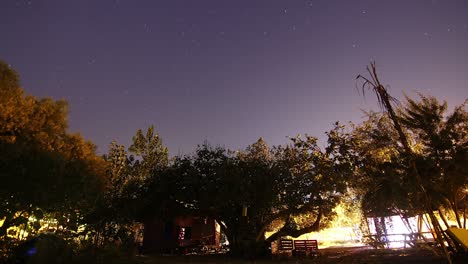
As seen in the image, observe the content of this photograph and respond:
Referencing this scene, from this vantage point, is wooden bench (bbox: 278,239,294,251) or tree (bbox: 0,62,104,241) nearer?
tree (bbox: 0,62,104,241)

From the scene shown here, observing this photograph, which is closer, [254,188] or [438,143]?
[438,143]

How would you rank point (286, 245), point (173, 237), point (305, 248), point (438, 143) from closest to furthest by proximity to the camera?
point (438, 143), point (305, 248), point (286, 245), point (173, 237)

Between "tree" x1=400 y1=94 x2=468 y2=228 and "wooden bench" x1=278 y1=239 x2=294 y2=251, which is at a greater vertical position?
"tree" x1=400 y1=94 x2=468 y2=228

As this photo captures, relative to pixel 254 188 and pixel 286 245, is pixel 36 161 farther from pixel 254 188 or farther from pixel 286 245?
pixel 286 245

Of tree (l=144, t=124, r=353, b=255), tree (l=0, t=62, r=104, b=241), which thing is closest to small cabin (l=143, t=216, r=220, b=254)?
tree (l=144, t=124, r=353, b=255)

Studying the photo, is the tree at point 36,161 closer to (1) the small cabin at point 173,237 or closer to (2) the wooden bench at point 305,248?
(1) the small cabin at point 173,237

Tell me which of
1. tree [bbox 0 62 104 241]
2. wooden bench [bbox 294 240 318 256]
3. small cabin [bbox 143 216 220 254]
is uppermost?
tree [bbox 0 62 104 241]

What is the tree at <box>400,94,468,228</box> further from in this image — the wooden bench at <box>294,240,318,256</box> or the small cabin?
the small cabin

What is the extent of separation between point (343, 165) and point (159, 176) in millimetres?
15952

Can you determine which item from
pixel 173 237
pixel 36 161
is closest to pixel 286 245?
pixel 173 237

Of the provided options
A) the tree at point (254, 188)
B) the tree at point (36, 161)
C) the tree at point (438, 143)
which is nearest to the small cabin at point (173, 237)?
the tree at point (254, 188)

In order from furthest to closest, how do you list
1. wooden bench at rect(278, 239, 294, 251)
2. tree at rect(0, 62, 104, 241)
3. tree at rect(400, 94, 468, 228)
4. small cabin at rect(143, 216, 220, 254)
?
small cabin at rect(143, 216, 220, 254) → wooden bench at rect(278, 239, 294, 251) → tree at rect(400, 94, 468, 228) → tree at rect(0, 62, 104, 241)

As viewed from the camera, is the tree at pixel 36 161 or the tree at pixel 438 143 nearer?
the tree at pixel 36 161

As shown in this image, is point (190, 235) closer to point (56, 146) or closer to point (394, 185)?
point (56, 146)
